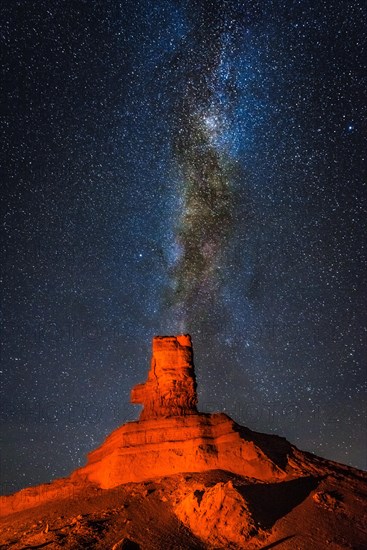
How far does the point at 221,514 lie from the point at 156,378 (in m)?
17.1

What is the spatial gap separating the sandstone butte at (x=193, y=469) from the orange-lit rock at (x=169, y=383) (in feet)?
0.25

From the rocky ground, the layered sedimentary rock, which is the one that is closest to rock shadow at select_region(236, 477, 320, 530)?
the rocky ground

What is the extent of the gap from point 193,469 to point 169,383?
7956 mm

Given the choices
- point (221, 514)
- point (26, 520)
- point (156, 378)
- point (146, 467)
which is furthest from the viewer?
point (156, 378)

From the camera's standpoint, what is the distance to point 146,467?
29.0 meters

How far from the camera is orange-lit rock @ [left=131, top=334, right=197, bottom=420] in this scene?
114ft

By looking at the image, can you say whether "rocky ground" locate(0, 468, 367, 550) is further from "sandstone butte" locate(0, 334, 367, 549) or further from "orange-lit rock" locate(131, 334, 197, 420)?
"orange-lit rock" locate(131, 334, 197, 420)

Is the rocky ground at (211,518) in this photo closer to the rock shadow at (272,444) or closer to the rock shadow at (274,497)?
the rock shadow at (274,497)

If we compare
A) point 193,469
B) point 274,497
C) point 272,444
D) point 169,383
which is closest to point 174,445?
point 193,469

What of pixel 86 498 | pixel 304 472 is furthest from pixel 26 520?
pixel 304 472

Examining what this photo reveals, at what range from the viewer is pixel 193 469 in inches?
1117

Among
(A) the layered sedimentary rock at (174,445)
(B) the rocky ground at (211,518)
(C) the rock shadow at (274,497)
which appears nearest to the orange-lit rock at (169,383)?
(A) the layered sedimentary rock at (174,445)

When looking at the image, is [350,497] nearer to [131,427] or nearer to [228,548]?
[228,548]

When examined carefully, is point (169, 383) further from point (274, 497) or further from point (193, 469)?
point (274, 497)
